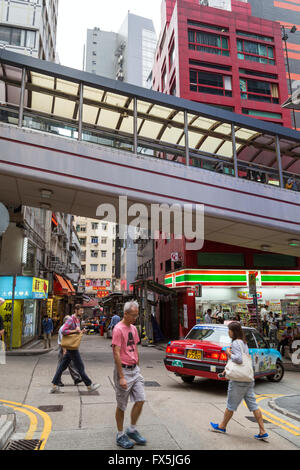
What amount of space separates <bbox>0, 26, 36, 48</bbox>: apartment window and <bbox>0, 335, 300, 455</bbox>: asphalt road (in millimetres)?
22476

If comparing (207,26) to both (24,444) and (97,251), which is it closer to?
(24,444)

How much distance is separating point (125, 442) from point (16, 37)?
27.1 metres

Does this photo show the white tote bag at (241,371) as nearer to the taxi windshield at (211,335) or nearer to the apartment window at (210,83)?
the taxi windshield at (211,335)

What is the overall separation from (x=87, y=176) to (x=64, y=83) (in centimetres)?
355

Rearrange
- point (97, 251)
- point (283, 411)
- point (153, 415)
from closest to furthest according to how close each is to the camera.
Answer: point (153, 415) < point (283, 411) < point (97, 251)

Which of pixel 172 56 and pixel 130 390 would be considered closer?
pixel 130 390

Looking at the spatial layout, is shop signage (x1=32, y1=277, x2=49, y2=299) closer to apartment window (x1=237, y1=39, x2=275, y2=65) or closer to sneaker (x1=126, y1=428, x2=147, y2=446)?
sneaker (x1=126, y1=428, x2=147, y2=446)

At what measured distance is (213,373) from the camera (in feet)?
26.2

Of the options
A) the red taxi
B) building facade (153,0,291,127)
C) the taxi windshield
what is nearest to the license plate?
the red taxi

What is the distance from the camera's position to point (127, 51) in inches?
3659

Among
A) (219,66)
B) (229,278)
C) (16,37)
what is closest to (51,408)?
(229,278)

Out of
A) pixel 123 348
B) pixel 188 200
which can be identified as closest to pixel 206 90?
pixel 188 200

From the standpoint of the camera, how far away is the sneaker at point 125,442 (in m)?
4.55
